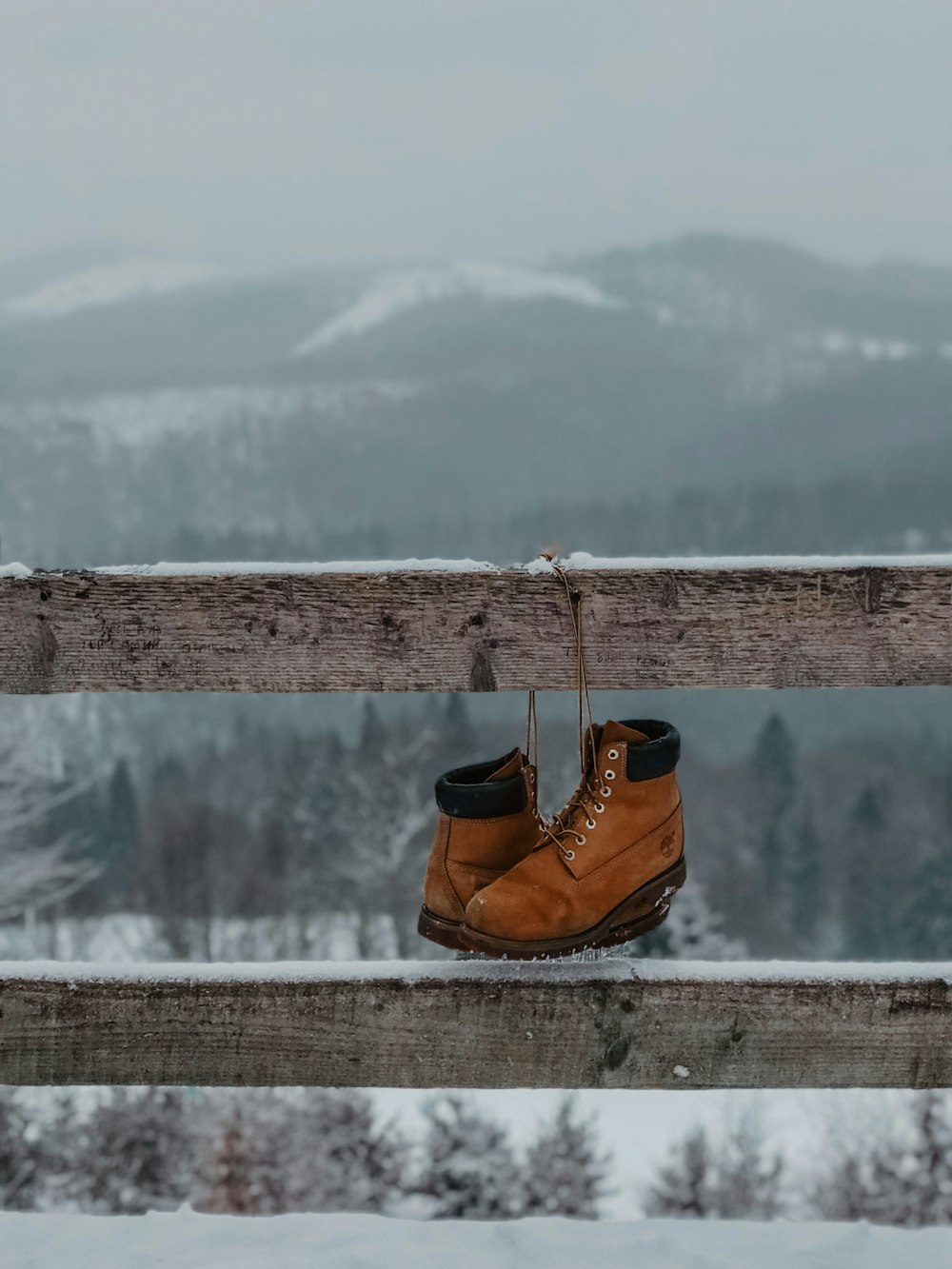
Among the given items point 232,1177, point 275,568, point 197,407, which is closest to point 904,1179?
point 232,1177

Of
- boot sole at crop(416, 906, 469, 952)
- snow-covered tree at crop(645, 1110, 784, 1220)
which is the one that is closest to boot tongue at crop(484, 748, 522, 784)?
boot sole at crop(416, 906, 469, 952)

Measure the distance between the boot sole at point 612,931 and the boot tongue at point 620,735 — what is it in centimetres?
25

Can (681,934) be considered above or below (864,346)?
below

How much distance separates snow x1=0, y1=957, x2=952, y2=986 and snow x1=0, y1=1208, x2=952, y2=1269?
2.00ft

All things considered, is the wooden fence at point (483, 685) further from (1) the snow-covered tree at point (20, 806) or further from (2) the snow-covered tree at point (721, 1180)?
(1) the snow-covered tree at point (20, 806)

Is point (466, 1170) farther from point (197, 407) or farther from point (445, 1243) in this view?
point (197, 407)

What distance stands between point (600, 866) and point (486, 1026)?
0.36 meters

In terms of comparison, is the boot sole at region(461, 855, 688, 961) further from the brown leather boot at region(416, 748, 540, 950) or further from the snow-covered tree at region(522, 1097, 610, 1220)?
the snow-covered tree at region(522, 1097, 610, 1220)

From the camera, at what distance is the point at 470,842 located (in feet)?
6.59

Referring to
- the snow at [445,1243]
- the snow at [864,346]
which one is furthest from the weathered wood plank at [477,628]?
the snow at [864,346]

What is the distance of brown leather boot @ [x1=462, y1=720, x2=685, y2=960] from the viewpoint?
1.90 metres

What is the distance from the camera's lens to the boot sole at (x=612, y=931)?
6.24 ft

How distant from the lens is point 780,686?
202 cm

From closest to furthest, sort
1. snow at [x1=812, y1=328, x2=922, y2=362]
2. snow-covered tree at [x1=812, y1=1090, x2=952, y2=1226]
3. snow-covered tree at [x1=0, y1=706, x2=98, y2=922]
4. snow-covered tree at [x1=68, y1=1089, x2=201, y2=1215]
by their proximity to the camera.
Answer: snow-covered tree at [x1=68, y1=1089, x2=201, y2=1215]
snow-covered tree at [x1=812, y1=1090, x2=952, y2=1226]
snow-covered tree at [x1=0, y1=706, x2=98, y2=922]
snow at [x1=812, y1=328, x2=922, y2=362]
